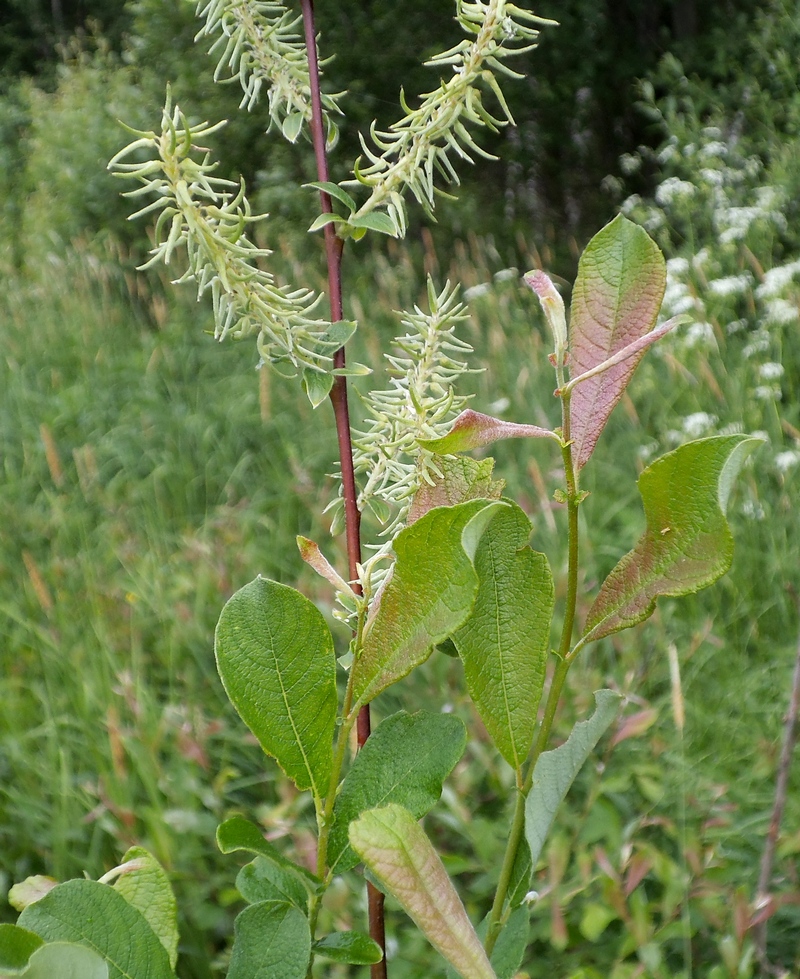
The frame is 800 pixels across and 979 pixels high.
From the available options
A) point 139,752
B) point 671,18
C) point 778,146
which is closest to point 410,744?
point 139,752

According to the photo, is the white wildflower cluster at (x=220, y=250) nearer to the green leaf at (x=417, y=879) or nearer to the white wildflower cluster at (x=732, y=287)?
the green leaf at (x=417, y=879)

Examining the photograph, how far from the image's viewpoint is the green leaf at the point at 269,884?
0.93 ft

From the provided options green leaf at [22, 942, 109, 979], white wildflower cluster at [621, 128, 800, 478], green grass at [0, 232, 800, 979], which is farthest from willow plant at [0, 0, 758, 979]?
white wildflower cluster at [621, 128, 800, 478]

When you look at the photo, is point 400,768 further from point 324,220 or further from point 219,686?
point 219,686

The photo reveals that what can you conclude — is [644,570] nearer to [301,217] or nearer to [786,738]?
[786,738]

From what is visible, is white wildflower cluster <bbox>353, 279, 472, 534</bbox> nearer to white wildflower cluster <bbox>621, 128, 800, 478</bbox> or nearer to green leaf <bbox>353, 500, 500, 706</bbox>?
green leaf <bbox>353, 500, 500, 706</bbox>

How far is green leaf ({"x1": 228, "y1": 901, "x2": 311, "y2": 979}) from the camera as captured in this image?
0.25 meters

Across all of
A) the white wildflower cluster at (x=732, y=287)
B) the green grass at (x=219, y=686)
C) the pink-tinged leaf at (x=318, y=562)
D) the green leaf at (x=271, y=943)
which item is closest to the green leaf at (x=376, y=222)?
the pink-tinged leaf at (x=318, y=562)

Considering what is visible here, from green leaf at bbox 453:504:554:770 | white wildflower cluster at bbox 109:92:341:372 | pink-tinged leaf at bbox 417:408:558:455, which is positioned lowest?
green leaf at bbox 453:504:554:770

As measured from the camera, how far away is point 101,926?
241mm

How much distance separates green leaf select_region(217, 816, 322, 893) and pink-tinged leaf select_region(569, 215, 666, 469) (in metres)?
0.14

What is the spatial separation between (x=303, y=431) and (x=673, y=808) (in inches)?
77.3

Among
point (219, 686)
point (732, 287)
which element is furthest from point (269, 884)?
point (732, 287)

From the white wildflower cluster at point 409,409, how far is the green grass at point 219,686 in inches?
21.7
